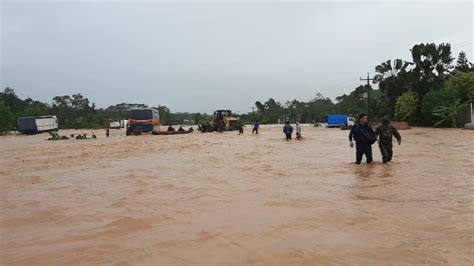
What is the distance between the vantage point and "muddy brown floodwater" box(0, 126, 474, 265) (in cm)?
446

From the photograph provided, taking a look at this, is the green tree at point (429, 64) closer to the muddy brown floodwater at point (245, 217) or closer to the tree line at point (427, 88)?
the tree line at point (427, 88)

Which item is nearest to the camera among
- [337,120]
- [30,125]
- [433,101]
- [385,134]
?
[385,134]

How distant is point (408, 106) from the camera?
134 feet

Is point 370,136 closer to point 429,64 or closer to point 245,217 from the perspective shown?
point 245,217

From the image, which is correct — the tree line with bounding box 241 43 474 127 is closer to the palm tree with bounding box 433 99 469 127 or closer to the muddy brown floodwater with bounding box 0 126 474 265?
the palm tree with bounding box 433 99 469 127

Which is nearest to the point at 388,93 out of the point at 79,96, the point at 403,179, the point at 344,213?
the point at 403,179

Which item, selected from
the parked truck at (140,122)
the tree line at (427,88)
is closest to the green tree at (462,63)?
the tree line at (427,88)

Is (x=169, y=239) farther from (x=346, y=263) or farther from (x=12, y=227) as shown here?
(x=12, y=227)

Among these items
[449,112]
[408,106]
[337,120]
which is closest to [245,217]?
[449,112]

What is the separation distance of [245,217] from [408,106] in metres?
38.8

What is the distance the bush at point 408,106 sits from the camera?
40844 mm

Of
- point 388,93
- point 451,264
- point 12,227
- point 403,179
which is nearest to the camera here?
point 451,264

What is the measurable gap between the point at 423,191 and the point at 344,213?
243cm

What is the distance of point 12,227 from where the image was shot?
6.01m
